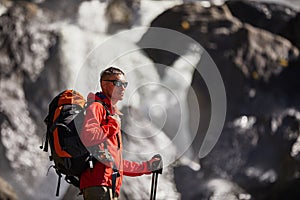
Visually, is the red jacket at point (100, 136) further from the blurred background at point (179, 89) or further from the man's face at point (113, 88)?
the blurred background at point (179, 89)

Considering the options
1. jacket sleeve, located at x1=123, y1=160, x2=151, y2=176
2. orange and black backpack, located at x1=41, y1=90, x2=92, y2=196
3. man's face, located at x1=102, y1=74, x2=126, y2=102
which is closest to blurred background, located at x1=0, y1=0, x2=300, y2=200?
jacket sleeve, located at x1=123, y1=160, x2=151, y2=176

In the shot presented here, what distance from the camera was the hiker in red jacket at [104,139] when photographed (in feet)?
14.8

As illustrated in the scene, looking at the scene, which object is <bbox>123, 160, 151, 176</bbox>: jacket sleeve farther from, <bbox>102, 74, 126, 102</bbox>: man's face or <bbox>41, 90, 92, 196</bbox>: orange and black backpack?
<bbox>102, 74, 126, 102</bbox>: man's face

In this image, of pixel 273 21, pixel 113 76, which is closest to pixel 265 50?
pixel 273 21

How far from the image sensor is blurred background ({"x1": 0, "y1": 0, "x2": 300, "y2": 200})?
13.1 meters

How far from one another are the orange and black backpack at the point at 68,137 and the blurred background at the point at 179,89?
24.7ft

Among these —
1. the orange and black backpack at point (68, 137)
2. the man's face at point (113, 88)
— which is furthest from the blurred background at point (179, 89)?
the orange and black backpack at point (68, 137)

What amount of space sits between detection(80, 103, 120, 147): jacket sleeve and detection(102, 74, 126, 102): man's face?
0.70 feet

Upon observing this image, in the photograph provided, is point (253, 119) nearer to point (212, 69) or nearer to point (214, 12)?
point (212, 69)

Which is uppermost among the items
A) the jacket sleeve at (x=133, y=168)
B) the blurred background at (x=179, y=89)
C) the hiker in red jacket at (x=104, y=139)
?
the hiker in red jacket at (x=104, y=139)

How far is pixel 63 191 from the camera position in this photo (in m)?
11.7

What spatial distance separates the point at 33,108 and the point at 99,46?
12.3 feet

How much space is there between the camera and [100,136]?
4488 mm

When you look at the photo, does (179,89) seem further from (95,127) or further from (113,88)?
(95,127)
